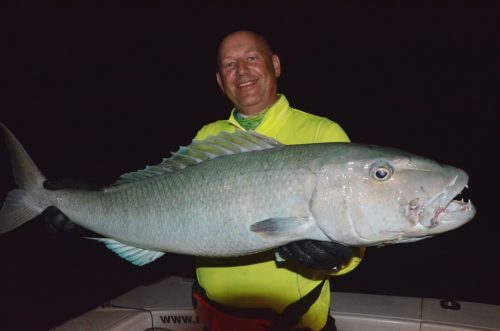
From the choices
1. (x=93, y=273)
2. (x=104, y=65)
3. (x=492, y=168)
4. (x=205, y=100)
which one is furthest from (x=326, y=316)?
(x=104, y=65)

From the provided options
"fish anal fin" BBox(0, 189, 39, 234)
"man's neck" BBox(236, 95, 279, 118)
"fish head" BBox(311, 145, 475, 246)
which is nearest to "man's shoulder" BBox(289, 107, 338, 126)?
"man's neck" BBox(236, 95, 279, 118)

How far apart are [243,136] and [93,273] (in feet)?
33.0

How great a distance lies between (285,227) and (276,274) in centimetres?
66

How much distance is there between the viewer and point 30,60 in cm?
4412

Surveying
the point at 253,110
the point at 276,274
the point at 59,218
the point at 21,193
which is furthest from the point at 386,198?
the point at 21,193

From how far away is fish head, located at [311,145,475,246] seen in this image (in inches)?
69.6

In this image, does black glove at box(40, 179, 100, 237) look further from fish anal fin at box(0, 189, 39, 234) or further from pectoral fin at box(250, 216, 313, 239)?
pectoral fin at box(250, 216, 313, 239)

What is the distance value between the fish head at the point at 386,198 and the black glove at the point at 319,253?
0.39 feet

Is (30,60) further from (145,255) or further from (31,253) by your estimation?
(145,255)

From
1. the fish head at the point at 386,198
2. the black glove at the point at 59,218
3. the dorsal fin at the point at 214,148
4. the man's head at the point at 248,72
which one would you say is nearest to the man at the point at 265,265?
the man's head at the point at 248,72

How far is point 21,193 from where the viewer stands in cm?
300

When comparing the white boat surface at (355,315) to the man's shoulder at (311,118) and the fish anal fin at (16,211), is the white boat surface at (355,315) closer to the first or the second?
the fish anal fin at (16,211)

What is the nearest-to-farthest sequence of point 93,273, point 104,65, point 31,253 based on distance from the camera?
1. point 93,273
2. point 31,253
3. point 104,65

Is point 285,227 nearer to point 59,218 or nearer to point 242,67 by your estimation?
point 242,67
